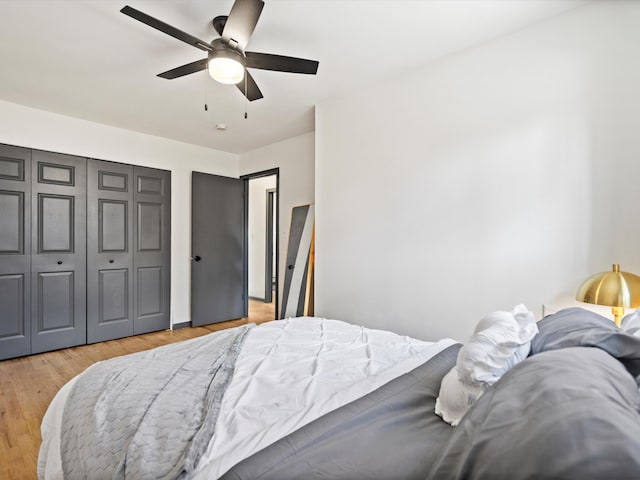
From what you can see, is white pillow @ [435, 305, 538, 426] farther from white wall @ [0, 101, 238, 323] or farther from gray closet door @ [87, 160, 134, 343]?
white wall @ [0, 101, 238, 323]

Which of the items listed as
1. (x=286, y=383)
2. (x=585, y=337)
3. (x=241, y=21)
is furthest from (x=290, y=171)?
(x=585, y=337)

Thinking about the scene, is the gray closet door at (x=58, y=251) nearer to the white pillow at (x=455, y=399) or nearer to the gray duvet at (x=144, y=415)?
the gray duvet at (x=144, y=415)

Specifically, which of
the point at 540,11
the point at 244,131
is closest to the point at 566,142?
the point at 540,11

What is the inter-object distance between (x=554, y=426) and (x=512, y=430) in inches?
2.9

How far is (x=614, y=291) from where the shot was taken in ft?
5.10

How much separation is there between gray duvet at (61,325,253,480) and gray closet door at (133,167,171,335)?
3047mm

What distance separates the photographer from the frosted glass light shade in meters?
2.01

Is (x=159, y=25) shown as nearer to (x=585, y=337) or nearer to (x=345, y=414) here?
(x=345, y=414)

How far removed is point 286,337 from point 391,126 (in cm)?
194

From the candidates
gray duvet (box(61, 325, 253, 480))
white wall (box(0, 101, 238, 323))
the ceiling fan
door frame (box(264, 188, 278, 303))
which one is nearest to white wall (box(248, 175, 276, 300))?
door frame (box(264, 188, 278, 303))

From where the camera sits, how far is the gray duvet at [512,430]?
18.3 inches

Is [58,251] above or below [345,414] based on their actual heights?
above

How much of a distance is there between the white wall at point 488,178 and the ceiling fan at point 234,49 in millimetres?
1079

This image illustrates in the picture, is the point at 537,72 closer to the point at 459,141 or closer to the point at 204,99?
the point at 459,141
